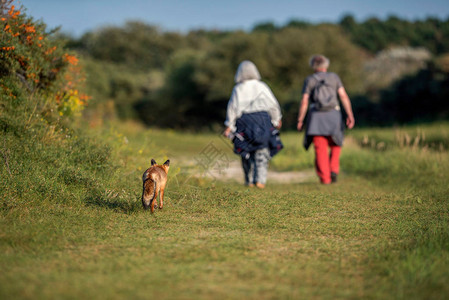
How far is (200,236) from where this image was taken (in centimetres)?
421

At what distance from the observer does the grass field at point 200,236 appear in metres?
2.97

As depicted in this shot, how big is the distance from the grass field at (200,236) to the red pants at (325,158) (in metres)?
0.53

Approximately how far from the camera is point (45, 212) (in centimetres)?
484

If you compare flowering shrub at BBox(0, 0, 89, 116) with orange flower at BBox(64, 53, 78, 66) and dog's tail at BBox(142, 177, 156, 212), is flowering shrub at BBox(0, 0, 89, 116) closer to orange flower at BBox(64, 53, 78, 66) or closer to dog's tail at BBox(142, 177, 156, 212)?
orange flower at BBox(64, 53, 78, 66)

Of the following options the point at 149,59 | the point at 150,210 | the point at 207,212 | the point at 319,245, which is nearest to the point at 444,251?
the point at 319,245

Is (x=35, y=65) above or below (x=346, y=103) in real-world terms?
above

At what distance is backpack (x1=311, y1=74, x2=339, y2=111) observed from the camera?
8.20 m

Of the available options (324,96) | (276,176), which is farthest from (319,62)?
(276,176)

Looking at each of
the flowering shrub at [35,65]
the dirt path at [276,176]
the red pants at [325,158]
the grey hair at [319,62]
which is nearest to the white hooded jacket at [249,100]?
the red pants at [325,158]

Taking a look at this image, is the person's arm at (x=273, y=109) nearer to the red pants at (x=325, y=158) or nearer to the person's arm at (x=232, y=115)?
the person's arm at (x=232, y=115)

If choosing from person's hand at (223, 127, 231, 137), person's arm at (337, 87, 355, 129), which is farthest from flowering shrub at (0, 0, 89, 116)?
person's arm at (337, 87, 355, 129)

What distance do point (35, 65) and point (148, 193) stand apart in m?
3.75

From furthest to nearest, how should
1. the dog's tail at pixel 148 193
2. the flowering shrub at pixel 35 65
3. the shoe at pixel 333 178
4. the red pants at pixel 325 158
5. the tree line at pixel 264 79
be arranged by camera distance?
the tree line at pixel 264 79
the shoe at pixel 333 178
the red pants at pixel 325 158
the flowering shrub at pixel 35 65
the dog's tail at pixel 148 193

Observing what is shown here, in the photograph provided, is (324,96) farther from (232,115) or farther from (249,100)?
(232,115)
